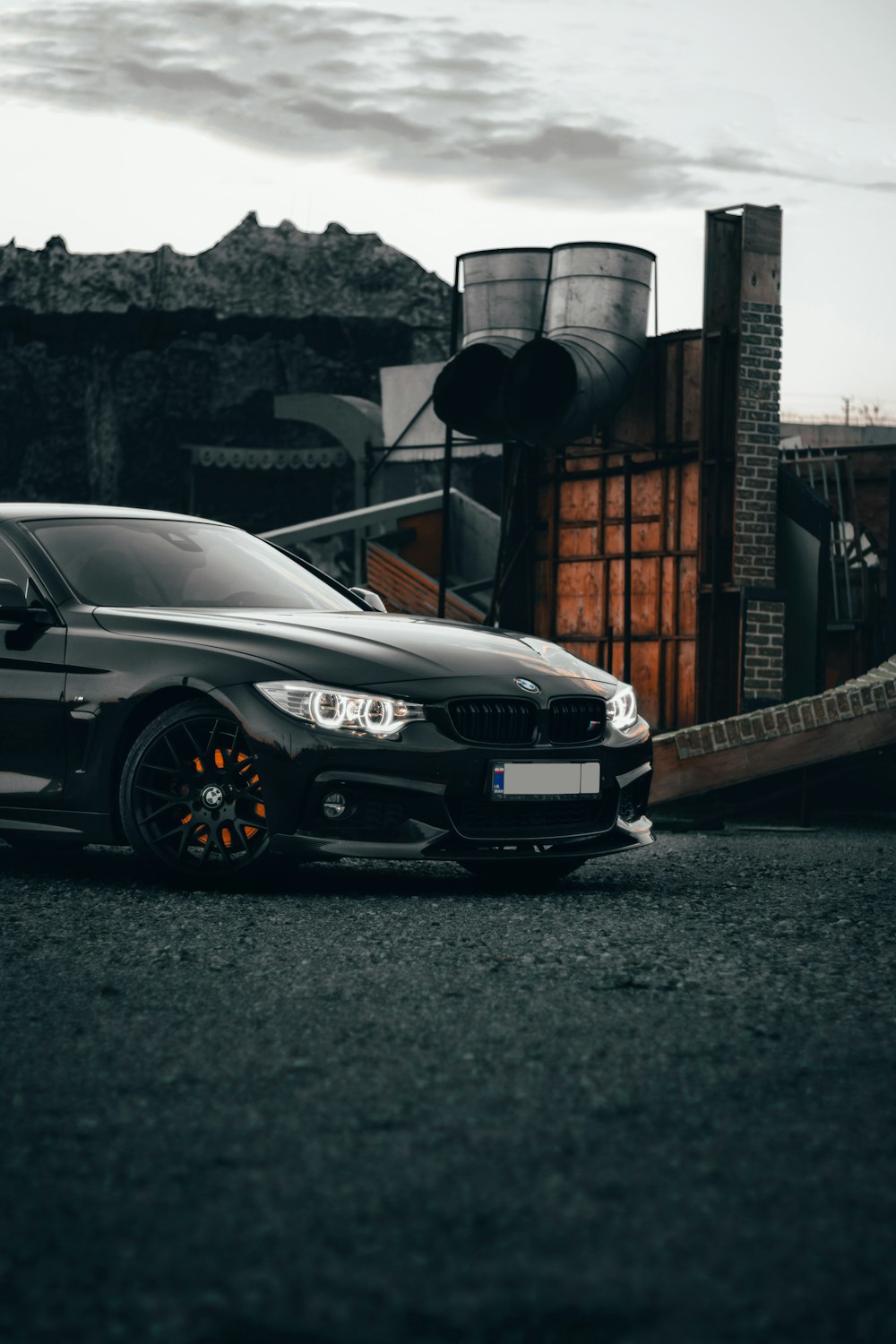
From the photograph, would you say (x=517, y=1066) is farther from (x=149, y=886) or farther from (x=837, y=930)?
(x=149, y=886)

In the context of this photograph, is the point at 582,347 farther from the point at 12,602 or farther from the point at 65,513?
the point at 12,602

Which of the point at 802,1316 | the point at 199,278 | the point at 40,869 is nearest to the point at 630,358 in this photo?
the point at 40,869

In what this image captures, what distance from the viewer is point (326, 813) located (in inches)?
225

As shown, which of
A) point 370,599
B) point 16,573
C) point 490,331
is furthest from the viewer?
point 490,331

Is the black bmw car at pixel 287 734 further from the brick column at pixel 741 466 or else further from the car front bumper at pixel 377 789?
the brick column at pixel 741 466

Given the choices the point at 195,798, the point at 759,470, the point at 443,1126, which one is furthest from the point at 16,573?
the point at 759,470

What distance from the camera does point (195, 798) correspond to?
589cm

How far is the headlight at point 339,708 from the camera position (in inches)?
226

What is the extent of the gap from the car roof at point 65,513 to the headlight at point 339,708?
161 cm

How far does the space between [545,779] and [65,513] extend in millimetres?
2496

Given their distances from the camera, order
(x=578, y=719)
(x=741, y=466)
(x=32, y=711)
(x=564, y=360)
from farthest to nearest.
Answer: (x=564, y=360)
(x=741, y=466)
(x=32, y=711)
(x=578, y=719)

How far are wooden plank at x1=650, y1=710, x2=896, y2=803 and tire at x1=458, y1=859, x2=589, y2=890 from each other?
12.0 feet

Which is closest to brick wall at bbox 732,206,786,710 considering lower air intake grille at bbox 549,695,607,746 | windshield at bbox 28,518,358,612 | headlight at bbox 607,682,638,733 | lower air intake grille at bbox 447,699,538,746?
windshield at bbox 28,518,358,612

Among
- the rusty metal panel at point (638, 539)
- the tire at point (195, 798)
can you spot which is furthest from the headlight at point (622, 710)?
the rusty metal panel at point (638, 539)
